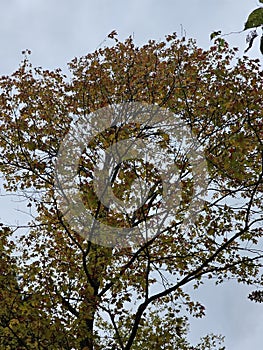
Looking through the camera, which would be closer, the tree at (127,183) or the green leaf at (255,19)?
the green leaf at (255,19)

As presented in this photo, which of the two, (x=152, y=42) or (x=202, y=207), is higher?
(x=152, y=42)

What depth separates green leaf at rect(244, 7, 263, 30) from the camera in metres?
2.11

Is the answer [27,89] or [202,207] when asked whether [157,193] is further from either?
[27,89]

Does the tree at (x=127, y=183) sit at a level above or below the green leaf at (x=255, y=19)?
above

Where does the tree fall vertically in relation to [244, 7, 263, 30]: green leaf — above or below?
above

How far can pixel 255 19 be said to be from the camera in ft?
6.96

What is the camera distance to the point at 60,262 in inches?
464

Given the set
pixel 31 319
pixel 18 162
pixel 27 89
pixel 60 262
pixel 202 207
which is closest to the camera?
pixel 31 319

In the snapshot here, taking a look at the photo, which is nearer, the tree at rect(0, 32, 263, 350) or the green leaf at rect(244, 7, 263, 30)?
the green leaf at rect(244, 7, 263, 30)

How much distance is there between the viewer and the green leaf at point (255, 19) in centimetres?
211

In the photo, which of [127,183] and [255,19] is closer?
[255,19]

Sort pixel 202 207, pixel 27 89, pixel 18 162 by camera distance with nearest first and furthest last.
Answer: pixel 202 207 → pixel 18 162 → pixel 27 89

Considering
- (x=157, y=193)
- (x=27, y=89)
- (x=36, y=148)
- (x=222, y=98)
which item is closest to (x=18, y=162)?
(x=36, y=148)

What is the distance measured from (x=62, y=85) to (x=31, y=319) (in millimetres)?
7436
